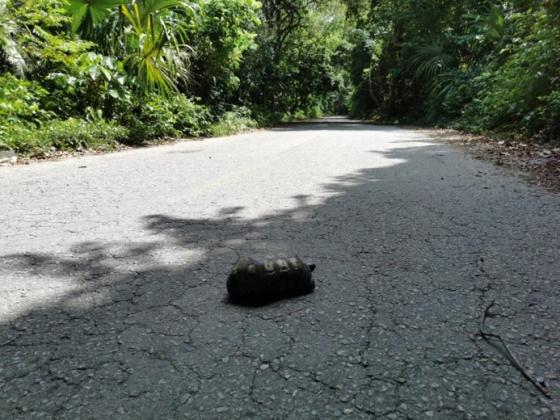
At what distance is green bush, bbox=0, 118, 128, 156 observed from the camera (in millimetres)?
6656

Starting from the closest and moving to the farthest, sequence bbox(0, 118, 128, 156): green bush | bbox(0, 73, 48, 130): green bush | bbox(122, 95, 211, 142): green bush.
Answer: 1. bbox(0, 118, 128, 156): green bush
2. bbox(0, 73, 48, 130): green bush
3. bbox(122, 95, 211, 142): green bush

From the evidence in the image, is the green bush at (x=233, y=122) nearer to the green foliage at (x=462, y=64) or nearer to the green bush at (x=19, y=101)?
the green bush at (x=19, y=101)

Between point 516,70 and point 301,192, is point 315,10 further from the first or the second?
point 301,192

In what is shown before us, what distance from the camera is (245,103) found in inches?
782

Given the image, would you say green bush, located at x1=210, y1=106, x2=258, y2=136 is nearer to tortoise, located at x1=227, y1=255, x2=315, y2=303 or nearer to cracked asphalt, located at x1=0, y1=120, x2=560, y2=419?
cracked asphalt, located at x1=0, y1=120, x2=560, y2=419

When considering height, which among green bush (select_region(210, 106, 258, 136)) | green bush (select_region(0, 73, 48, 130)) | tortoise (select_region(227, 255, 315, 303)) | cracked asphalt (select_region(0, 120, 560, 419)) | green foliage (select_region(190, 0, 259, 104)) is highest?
green foliage (select_region(190, 0, 259, 104))

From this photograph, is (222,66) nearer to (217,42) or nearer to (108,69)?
(217,42)

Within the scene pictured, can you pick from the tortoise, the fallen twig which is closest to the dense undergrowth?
the tortoise

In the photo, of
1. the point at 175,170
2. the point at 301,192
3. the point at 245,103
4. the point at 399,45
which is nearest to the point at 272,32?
the point at 245,103

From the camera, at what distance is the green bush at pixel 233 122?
42.0ft

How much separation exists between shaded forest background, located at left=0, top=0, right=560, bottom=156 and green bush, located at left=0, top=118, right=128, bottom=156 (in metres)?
0.02

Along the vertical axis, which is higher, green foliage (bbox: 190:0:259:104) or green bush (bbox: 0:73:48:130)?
green foliage (bbox: 190:0:259:104)

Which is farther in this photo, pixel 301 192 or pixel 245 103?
pixel 245 103

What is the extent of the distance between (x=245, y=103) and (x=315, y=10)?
969 centimetres
